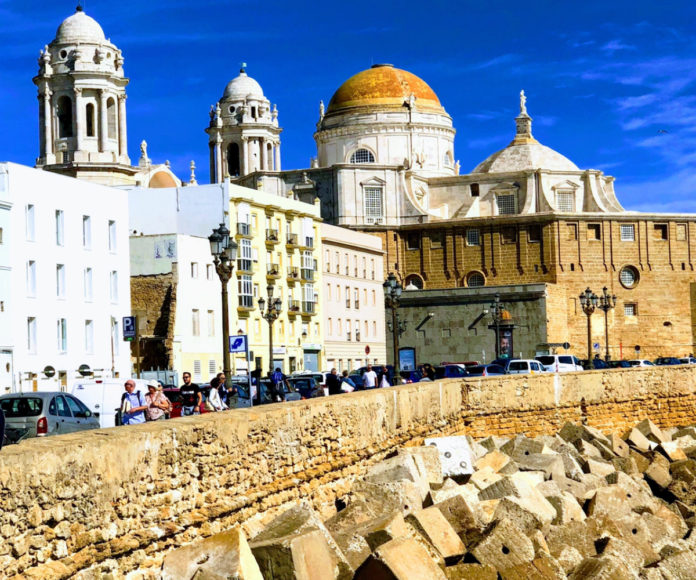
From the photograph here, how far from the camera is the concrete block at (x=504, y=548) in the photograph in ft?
36.1

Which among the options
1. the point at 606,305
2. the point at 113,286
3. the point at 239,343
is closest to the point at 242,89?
the point at 606,305

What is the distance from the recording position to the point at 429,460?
50.0ft

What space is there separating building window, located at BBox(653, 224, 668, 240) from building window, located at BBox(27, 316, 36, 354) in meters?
55.2

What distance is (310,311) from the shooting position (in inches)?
2448

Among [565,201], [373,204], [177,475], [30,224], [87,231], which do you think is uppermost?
[565,201]

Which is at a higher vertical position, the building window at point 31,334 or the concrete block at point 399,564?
the building window at point 31,334

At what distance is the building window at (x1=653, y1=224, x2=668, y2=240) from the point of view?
88875 millimetres

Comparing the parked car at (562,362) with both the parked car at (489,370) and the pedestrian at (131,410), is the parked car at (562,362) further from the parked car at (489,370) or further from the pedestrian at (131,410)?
the pedestrian at (131,410)

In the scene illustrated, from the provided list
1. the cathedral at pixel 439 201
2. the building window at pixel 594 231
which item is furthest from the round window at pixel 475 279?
the building window at pixel 594 231

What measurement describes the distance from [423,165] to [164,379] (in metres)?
53.3

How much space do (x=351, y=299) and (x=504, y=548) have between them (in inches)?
2289

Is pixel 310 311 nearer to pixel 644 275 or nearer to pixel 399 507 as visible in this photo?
pixel 644 275

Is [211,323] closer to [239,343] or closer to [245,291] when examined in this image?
[245,291]

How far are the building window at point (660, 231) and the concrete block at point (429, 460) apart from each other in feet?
249
